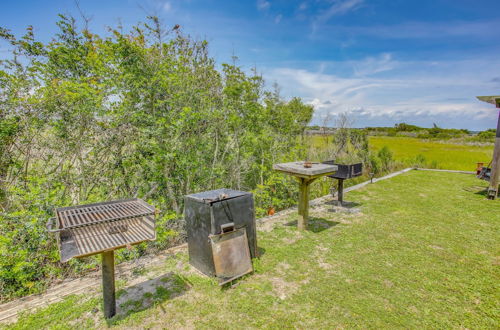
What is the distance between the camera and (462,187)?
303 inches

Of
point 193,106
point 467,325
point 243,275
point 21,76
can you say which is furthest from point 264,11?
point 467,325

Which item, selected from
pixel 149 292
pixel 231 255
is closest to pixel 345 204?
pixel 231 255

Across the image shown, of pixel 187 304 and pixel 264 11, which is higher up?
pixel 264 11

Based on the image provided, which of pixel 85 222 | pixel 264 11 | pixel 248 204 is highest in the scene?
pixel 264 11

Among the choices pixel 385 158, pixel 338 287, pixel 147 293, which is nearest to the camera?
pixel 147 293

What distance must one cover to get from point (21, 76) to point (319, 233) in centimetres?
511

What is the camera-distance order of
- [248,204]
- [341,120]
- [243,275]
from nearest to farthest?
[243,275]
[248,204]
[341,120]

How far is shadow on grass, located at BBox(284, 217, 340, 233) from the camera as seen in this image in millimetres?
4307

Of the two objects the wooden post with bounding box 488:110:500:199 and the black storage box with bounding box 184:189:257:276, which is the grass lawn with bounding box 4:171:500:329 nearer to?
the black storage box with bounding box 184:189:257:276

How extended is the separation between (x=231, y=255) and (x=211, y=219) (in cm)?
48

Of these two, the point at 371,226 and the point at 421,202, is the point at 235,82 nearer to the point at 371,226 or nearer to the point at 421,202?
the point at 371,226

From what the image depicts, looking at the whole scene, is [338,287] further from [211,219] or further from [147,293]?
[147,293]

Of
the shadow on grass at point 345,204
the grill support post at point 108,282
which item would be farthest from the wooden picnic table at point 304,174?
the grill support post at point 108,282

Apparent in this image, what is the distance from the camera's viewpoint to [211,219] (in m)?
2.72
